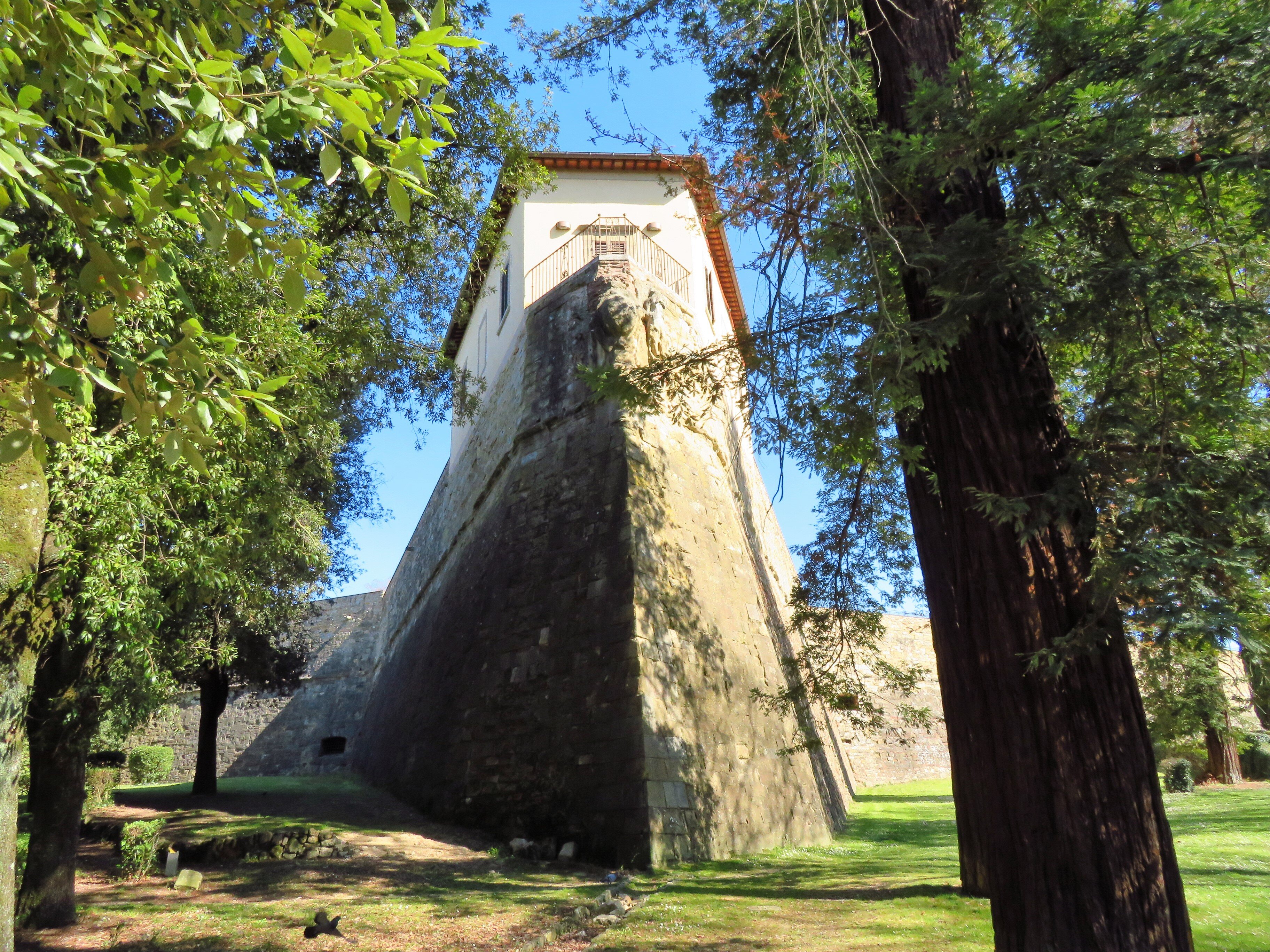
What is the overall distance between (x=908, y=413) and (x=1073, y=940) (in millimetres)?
3380

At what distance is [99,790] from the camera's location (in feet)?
41.4

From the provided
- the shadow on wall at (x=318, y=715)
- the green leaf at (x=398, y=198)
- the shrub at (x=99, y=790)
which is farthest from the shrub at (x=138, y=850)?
the shadow on wall at (x=318, y=715)

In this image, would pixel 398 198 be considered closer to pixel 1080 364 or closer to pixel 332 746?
pixel 1080 364

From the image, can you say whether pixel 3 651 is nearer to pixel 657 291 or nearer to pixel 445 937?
pixel 445 937

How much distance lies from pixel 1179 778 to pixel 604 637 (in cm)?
1139

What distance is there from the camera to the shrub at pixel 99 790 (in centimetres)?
1216

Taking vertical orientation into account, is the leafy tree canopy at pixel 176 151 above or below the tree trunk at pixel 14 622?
above

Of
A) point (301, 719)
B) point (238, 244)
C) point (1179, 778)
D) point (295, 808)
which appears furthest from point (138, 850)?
point (301, 719)

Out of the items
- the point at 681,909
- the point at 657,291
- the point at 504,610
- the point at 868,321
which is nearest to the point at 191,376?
the point at 868,321

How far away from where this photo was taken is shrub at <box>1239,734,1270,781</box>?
14.6 metres

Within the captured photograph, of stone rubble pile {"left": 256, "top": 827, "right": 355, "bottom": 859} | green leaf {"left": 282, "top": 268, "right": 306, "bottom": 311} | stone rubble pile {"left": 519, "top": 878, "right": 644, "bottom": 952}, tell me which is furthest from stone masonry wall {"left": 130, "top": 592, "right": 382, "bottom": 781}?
green leaf {"left": 282, "top": 268, "right": 306, "bottom": 311}

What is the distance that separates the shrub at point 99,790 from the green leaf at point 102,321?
1208cm

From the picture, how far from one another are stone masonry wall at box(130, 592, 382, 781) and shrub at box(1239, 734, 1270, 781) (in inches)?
780

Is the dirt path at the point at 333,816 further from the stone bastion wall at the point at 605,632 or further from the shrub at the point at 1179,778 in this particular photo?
the shrub at the point at 1179,778
